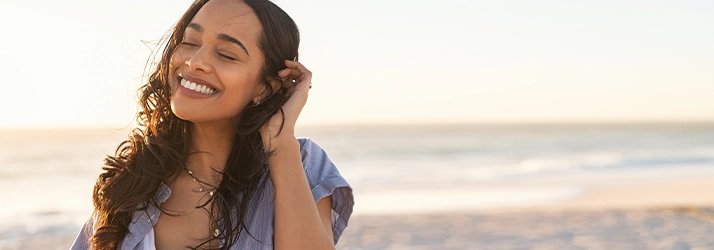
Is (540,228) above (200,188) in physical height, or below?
below

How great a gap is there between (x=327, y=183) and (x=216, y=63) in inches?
23.2

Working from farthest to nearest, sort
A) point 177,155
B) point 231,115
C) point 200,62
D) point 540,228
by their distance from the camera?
A: point 540,228 < point 177,155 < point 231,115 < point 200,62

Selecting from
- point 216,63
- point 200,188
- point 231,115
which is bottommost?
point 200,188

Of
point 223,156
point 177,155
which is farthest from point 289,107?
point 177,155

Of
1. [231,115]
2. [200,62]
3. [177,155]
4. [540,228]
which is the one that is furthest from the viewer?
[540,228]

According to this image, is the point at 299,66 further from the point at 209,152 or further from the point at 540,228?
the point at 540,228

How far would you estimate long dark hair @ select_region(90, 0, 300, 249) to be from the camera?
105 inches

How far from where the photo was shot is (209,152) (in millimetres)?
2830

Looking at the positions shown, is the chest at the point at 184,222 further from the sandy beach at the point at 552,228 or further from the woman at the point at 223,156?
the sandy beach at the point at 552,228

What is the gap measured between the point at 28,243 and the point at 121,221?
7078 mm

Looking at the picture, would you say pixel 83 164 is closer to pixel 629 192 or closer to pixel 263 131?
pixel 629 192

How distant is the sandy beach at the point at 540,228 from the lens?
850 centimetres

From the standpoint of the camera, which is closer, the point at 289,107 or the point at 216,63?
the point at 216,63

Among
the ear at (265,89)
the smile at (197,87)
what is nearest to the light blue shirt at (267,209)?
the ear at (265,89)
